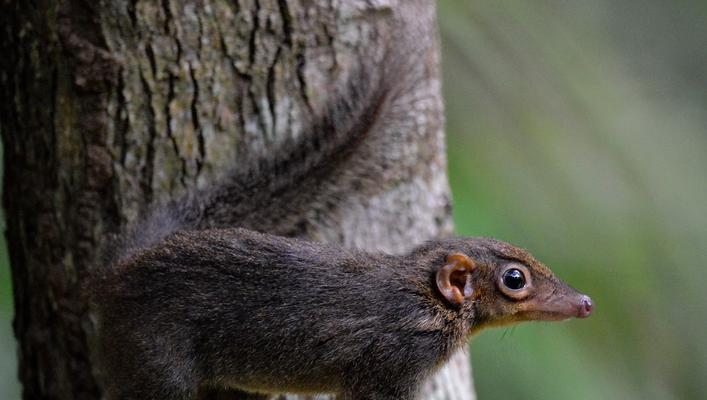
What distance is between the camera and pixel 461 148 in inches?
169

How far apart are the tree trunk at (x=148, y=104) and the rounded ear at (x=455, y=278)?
0.53 m

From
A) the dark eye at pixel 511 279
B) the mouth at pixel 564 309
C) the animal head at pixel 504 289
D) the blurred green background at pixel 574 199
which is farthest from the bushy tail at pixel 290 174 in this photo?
the blurred green background at pixel 574 199

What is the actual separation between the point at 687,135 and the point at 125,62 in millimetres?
2877

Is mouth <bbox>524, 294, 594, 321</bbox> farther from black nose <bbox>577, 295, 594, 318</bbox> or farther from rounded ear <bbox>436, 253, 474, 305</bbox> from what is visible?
rounded ear <bbox>436, 253, 474, 305</bbox>

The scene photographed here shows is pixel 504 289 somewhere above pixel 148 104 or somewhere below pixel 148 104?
below

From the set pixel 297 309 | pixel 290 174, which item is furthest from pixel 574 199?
pixel 297 309

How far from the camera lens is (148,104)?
294cm

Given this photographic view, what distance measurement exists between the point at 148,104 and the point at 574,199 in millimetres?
1958

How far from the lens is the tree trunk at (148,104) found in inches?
114

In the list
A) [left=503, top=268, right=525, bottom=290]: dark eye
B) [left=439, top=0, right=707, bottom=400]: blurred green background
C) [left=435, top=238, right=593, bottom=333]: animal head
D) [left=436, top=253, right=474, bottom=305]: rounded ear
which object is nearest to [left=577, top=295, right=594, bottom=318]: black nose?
[left=435, top=238, right=593, bottom=333]: animal head

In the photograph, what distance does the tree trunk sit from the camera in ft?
9.54

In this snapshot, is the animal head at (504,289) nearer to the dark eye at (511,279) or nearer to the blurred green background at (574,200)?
the dark eye at (511,279)

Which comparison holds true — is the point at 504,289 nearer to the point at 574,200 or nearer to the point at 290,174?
the point at 290,174

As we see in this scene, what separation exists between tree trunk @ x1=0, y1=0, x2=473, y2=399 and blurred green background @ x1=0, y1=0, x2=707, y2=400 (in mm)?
795
